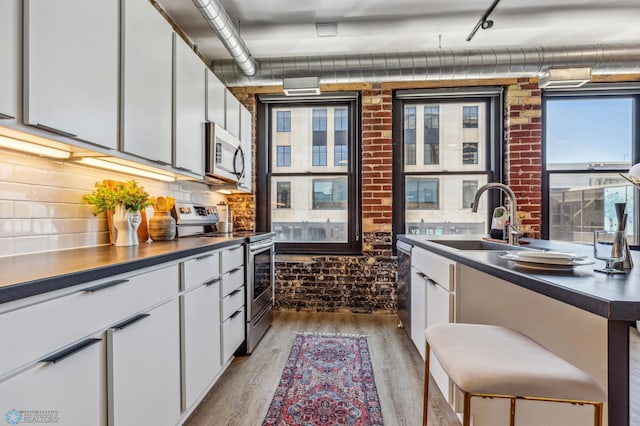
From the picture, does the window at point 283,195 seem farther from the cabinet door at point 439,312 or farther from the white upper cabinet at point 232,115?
the cabinet door at point 439,312

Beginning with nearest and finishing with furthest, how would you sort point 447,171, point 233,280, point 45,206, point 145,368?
point 145,368 < point 45,206 < point 233,280 < point 447,171

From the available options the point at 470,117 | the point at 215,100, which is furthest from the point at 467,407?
the point at 470,117

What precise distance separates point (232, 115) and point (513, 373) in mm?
2846

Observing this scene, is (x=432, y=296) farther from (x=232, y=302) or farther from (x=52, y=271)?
(x=52, y=271)

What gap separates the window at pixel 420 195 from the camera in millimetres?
3734

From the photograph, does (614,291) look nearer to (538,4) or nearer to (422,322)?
(422,322)

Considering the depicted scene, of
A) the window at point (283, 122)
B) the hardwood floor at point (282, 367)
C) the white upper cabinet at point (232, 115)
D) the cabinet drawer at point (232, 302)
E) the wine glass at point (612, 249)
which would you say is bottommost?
the hardwood floor at point (282, 367)

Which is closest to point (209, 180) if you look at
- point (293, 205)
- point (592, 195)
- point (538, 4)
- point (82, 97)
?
point (293, 205)

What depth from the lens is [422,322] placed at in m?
2.25

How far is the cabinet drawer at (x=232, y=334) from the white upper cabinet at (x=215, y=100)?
1.52m

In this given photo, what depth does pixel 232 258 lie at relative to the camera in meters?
2.30

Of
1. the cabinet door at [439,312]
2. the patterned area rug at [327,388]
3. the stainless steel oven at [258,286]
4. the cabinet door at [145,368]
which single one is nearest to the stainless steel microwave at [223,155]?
the stainless steel oven at [258,286]

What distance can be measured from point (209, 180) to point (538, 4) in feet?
9.64

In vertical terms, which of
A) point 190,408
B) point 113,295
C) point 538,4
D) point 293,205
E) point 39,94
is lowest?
point 190,408
